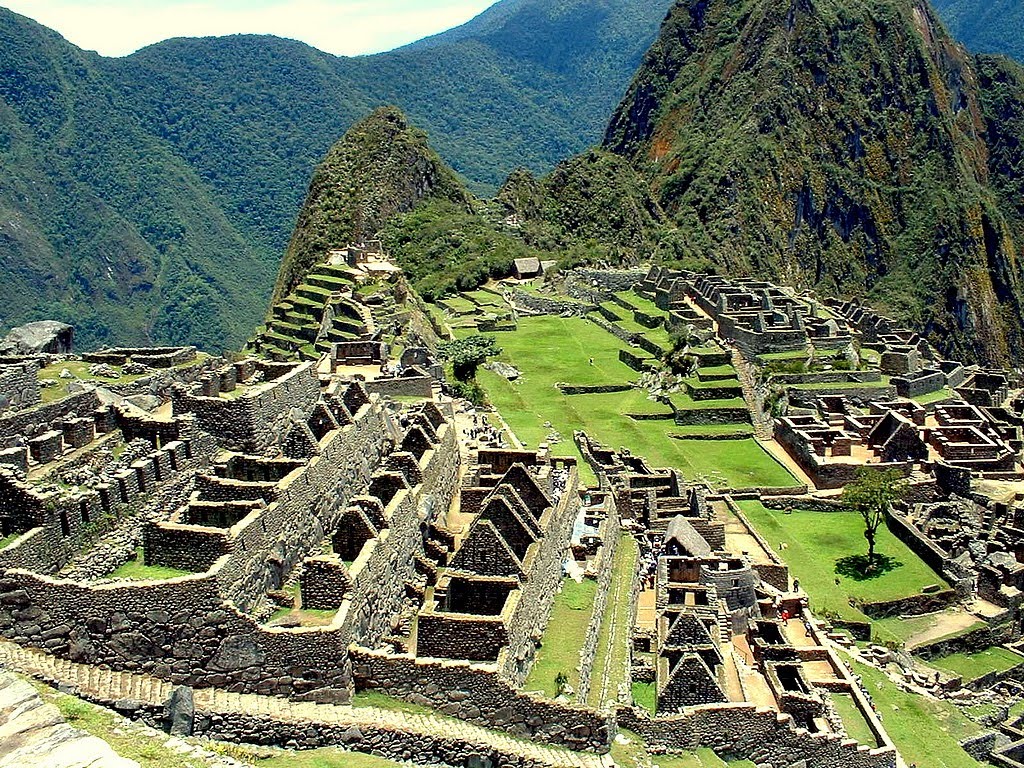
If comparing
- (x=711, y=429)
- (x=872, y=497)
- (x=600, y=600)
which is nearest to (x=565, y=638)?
(x=600, y=600)

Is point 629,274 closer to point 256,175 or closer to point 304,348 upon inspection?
point 304,348

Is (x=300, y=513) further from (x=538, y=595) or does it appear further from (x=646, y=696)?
(x=646, y=696)

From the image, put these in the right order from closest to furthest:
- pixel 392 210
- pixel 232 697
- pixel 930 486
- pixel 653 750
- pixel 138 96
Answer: pixel 232 697 → pixel 653 750 → pixel 930 486 → pixel 392 210 → pixel 138 96

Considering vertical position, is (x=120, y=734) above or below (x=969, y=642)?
above

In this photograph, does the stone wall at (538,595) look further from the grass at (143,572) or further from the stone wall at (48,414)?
the stone wall at (48,414)

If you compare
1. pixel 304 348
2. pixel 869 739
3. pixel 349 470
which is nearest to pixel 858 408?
pixel 304 348

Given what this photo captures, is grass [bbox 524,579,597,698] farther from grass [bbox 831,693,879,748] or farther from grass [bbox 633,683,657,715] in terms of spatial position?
grass [bbox 831,693,879,748]
